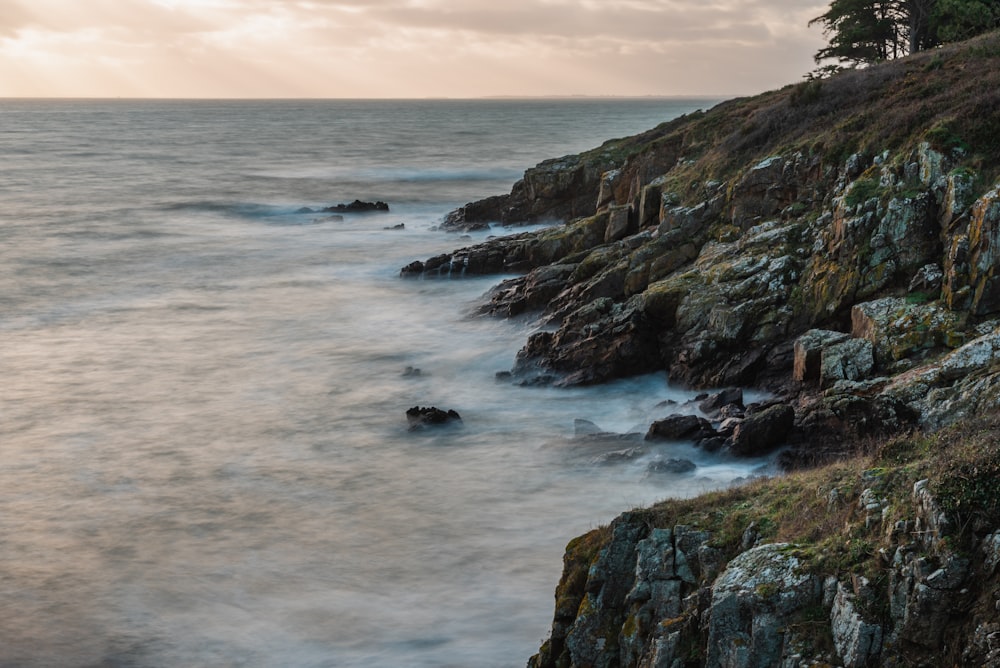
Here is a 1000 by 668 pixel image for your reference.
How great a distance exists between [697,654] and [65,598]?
1218 centimetres

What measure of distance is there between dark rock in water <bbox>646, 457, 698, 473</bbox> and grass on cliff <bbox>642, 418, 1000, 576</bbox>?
7.29m

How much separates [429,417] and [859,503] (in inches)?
626

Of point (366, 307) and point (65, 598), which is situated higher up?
point (366, 307)

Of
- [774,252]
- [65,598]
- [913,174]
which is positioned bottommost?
[65,598]

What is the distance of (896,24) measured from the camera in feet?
182

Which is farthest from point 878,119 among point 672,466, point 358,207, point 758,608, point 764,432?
point 358,207

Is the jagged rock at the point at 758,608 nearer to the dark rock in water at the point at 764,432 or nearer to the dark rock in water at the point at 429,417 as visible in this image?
the dark rock in water at the point at 764,432

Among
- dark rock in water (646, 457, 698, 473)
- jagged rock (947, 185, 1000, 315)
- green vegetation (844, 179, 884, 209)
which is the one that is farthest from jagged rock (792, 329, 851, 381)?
green vegetation (844, 179, 884, 209)

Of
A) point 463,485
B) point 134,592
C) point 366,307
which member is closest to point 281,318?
point 366,307

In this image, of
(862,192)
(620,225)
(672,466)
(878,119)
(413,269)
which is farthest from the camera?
(413,269)

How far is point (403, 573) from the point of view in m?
18.6

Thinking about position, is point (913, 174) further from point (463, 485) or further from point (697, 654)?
point (697, 654)

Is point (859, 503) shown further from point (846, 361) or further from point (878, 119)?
point (878, 119)

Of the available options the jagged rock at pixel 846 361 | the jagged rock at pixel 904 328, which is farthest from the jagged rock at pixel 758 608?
the jagged rock at pixel 904 328
